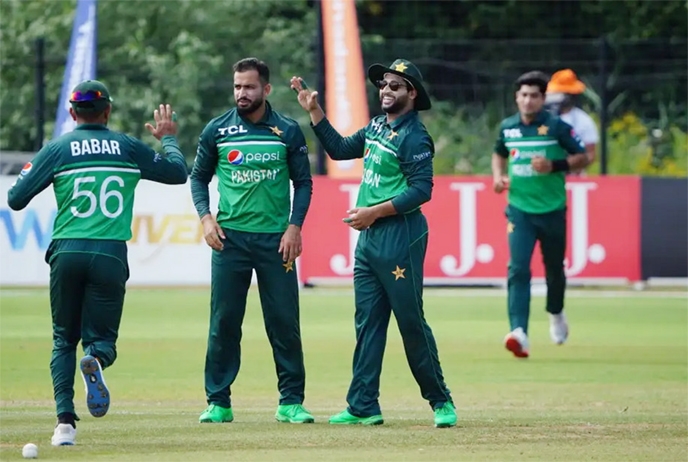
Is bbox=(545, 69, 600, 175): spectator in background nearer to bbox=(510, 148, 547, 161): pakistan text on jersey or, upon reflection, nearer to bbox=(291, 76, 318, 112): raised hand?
bbox=(510, 148, 547, 161): pakistan text on jersey

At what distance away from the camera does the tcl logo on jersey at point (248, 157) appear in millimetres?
9797

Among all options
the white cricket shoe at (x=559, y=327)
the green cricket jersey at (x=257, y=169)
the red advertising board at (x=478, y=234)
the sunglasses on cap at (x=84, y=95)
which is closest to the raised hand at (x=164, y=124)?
the green cricket jersey at (x=257, y=169)

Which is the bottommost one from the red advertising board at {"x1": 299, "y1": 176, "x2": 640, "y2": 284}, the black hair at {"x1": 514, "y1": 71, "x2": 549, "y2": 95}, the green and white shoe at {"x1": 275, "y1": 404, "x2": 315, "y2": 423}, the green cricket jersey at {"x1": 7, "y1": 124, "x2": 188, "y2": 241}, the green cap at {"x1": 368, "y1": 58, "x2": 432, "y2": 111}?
the green and white shoe at {"x1": 275, "y1": 404, "x2": 315, "y2": 423}

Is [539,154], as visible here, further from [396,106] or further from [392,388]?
[396,106]

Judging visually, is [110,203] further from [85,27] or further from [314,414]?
[85,27]

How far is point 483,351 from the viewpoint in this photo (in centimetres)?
1506

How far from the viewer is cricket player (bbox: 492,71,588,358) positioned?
46.2 ft

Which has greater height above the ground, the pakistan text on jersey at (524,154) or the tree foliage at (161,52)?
the tree foliage at (161,52)

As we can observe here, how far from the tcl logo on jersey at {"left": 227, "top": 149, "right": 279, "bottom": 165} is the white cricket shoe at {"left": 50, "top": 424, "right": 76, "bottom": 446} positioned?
6.50ft

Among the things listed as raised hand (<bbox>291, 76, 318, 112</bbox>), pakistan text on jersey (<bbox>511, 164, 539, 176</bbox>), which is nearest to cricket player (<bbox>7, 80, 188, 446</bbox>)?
raised hand (<bbox>291, 76, 318, 112</bbox>)

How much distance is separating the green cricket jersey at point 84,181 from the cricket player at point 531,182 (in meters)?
5.68

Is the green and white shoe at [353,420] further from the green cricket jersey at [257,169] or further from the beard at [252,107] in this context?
the beard at [252,107]

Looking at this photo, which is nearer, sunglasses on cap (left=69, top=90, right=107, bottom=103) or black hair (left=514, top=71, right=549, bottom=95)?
sunglasses on cap (left=69, top=90, right=107, bottom=103)

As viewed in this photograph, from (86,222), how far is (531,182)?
612 cm
